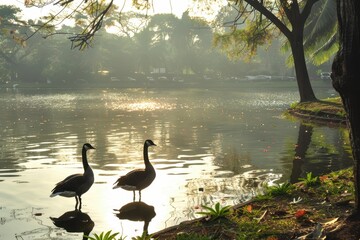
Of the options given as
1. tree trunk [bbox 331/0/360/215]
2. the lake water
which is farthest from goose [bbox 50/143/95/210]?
tree trunk [bbox 331/0/360/215]

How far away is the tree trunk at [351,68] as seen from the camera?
6.09 meters

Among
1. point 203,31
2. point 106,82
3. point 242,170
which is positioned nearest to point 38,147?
point 242,170

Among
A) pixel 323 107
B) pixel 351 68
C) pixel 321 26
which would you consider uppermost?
pixel 321 26

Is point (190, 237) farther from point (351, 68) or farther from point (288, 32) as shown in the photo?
point (288, 32)

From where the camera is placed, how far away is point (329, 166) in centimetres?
1359

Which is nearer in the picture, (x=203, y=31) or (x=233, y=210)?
(x=233, y=210)

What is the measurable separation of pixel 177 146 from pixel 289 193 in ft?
32.6

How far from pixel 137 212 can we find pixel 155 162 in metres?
5.76

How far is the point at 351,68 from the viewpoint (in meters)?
6.13

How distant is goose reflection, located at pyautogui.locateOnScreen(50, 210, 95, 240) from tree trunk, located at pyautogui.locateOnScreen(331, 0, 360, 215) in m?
5.01

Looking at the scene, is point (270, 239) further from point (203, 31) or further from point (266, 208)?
point (203, 31)

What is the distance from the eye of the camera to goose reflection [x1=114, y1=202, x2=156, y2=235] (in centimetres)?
897

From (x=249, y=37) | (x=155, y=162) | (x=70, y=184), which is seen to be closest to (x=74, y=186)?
(x=70, y=184)

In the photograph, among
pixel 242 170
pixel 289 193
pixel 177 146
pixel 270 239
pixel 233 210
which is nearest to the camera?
pixel 270 239
